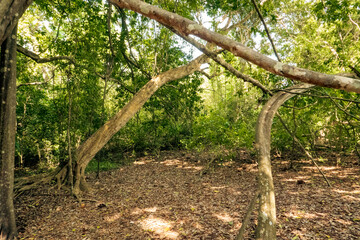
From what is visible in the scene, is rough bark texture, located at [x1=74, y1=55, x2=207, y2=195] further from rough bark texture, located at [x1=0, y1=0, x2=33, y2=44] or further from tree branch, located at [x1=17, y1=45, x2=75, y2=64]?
rough bark texture, located at [x1=0, y1=0, x2=33, y2=44]

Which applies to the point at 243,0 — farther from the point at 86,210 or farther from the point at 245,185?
the point at 86,210

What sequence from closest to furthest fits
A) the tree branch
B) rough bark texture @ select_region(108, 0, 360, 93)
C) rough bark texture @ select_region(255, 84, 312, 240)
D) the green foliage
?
rough bark texture @ select_region(108, 0, 360, 93) < rough bark texture @ select_region(255, 84, 312, 240) < the tree branch < the green foliage

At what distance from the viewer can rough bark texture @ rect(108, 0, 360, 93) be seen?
1316mm

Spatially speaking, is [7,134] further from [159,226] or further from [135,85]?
[135,85]

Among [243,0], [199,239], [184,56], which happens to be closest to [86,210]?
[199,239]

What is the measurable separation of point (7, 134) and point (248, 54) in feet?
12.4

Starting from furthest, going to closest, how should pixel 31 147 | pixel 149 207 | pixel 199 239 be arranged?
pixel 31 147 < pixel 149 207 < pixel 199 239

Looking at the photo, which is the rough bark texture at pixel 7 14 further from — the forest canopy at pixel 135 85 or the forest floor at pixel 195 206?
the forest floor at pixel 195 206

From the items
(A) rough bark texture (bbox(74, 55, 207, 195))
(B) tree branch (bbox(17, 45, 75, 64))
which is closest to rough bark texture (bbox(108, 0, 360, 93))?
(A) rough bark texture (bbox(74, 55, 207, 195))

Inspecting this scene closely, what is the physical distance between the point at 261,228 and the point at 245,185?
359 cm

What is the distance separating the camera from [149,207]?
4.41 m

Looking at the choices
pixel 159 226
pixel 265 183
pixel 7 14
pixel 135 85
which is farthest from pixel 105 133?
pixel 265 183

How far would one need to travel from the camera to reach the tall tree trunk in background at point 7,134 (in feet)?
10.6

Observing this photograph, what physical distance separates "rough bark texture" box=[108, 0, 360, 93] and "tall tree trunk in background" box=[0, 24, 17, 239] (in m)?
2.40
